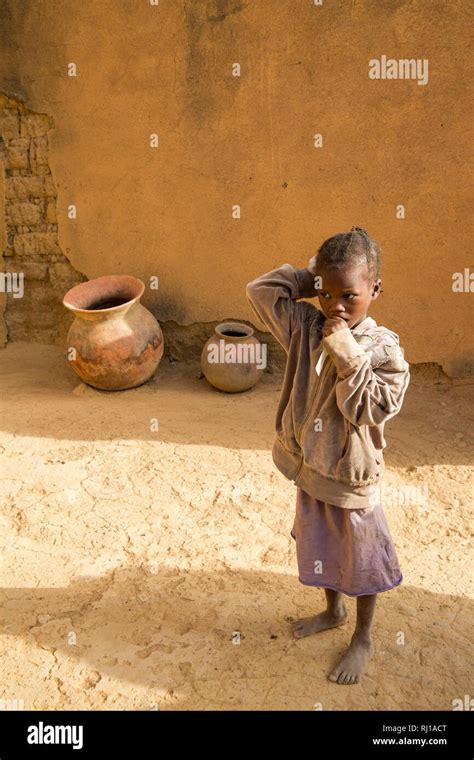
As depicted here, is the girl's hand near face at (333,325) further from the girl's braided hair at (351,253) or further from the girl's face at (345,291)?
the girl's braided hair at (351,253)

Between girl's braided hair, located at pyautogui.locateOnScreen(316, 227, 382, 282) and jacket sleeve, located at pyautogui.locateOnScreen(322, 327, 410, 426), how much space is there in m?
0.20

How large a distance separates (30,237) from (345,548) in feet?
A: 14.0

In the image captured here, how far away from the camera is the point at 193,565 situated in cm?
304

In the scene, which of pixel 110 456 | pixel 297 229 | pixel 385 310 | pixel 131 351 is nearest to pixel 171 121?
pixel 297 229

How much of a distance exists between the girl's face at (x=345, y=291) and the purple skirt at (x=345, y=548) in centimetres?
68

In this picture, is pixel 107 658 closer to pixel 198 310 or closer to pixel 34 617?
pixel 34 617

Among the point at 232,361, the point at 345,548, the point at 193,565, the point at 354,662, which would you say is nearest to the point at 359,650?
the point at 354,662

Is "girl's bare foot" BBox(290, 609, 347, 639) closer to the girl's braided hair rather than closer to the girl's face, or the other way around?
the girl's face

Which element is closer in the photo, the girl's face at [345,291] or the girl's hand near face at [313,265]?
the girl's face at [345,291]

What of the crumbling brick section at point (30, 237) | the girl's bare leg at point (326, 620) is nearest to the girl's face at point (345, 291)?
the girl's bare leg at point (326, 620)

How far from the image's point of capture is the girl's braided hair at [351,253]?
6.25 feet

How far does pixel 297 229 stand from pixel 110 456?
225cm

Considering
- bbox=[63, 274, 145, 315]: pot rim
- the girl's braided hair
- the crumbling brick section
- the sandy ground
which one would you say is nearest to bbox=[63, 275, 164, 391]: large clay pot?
bbox=[63, 274, 145, 315]: pot rim

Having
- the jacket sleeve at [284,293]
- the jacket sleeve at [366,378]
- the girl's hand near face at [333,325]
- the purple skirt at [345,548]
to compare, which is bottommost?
the purple skirt at [345,548]
